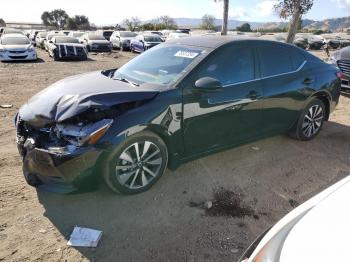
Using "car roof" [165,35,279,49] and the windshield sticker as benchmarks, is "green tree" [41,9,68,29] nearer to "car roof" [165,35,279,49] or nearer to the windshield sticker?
"car roof" [165,35,279,49]

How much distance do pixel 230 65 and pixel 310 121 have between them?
202cm

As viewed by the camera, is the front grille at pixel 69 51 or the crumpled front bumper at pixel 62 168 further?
the front grille at pixel 69 51

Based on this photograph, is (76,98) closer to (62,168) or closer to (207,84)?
(62,168)

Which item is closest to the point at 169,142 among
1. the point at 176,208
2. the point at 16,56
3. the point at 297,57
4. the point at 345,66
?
the point at 176,208

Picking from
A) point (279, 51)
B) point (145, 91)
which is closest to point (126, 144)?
point (145, 91)

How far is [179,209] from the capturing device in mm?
3473

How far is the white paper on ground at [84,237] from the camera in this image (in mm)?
2914

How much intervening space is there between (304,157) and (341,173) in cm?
58

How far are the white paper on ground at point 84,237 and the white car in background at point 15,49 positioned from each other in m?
14.4

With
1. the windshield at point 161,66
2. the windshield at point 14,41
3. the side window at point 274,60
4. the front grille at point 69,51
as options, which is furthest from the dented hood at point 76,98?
the windshield at point 14,41

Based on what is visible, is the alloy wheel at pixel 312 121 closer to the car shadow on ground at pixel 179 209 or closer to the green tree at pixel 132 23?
the car shadow on ground at pixel 179 209

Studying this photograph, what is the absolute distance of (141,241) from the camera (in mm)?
2994

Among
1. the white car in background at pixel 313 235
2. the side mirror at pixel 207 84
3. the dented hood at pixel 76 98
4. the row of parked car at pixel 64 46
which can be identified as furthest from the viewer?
the row of parked car at pixel 64 46

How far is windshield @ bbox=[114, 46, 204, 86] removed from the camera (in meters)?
3.87
